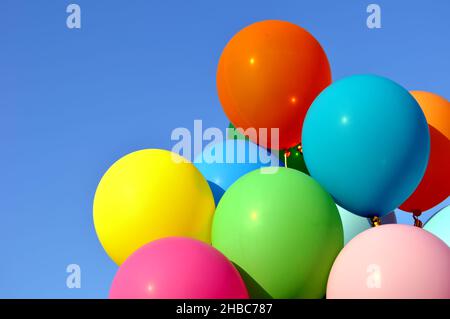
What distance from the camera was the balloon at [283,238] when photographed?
471 centimetres

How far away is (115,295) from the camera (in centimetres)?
414

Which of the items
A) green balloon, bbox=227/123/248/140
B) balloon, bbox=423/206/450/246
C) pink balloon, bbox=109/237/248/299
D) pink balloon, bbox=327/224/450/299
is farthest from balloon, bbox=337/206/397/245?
pink balloon, bbox=109/237/248/299

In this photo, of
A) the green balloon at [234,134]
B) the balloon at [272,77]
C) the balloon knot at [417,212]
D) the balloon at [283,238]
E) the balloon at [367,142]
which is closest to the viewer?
the balloon at [283,238]

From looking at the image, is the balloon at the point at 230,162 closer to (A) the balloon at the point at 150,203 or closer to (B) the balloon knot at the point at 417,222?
(A) the balloon at the point at 150,203

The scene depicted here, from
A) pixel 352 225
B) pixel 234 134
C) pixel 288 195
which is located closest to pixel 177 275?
pixel 288 195

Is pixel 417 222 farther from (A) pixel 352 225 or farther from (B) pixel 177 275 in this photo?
(B) pixel 177 275

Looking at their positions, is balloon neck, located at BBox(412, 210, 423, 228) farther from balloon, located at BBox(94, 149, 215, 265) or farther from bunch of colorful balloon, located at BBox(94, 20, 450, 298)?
balloon, located at BBox(94, 149, 215, 265)

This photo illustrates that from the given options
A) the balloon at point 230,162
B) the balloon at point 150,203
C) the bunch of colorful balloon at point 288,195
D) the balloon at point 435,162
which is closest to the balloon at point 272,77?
the bunch of colorful balloon at point 288,195

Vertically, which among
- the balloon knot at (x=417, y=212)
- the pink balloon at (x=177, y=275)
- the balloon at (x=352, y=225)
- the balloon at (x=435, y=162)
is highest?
the balloon at (x=435, y=162)

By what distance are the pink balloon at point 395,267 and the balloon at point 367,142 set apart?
0.79 m

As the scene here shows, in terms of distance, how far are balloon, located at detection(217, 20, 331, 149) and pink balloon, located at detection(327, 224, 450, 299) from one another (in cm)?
208

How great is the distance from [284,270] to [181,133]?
2.41 m

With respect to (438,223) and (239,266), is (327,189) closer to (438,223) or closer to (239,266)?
(239,266)

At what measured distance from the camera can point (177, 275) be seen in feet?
13.1
